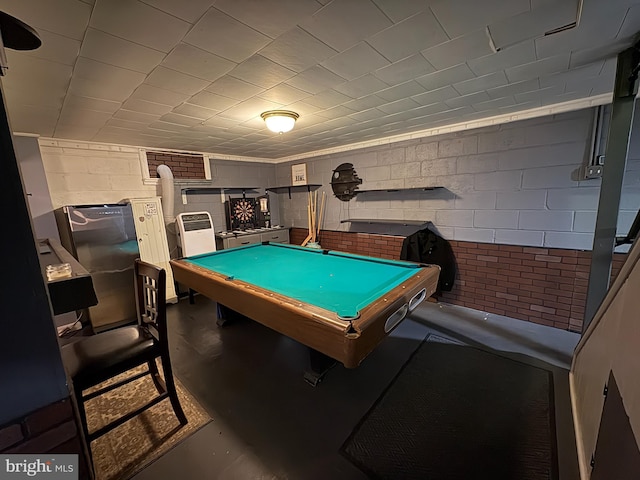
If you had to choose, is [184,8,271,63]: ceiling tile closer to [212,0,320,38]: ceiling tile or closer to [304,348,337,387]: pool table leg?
[212,0,320,38]: ceiling tile

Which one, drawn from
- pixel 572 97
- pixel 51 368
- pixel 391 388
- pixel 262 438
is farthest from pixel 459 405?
pixel 572 97

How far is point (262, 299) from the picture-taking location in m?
1.73

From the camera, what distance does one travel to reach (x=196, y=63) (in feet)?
5.00

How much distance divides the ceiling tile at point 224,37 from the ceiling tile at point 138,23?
0.22 feet

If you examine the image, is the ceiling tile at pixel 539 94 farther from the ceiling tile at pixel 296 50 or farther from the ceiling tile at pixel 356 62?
the ceiling tile at pixel 296 50

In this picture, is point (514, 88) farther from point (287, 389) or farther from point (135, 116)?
point (135, 116)

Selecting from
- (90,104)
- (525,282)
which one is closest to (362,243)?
(525,282)

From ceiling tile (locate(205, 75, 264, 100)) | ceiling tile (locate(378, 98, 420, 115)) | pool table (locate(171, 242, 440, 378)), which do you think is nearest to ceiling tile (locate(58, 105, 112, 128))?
ceiling tile (locate(205, 75, 264, 100))

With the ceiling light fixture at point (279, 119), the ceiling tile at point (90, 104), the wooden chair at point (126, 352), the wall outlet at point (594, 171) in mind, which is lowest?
the wooden chair at point (126, 352)

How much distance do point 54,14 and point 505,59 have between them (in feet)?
7.62

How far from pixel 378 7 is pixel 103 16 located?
1.18 meters

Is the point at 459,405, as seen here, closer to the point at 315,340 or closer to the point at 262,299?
the point at 315,340

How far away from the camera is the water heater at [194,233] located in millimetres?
3771

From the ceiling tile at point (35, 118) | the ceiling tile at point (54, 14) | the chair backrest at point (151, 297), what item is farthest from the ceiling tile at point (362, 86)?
the ceiling tile at point (35, 118)
